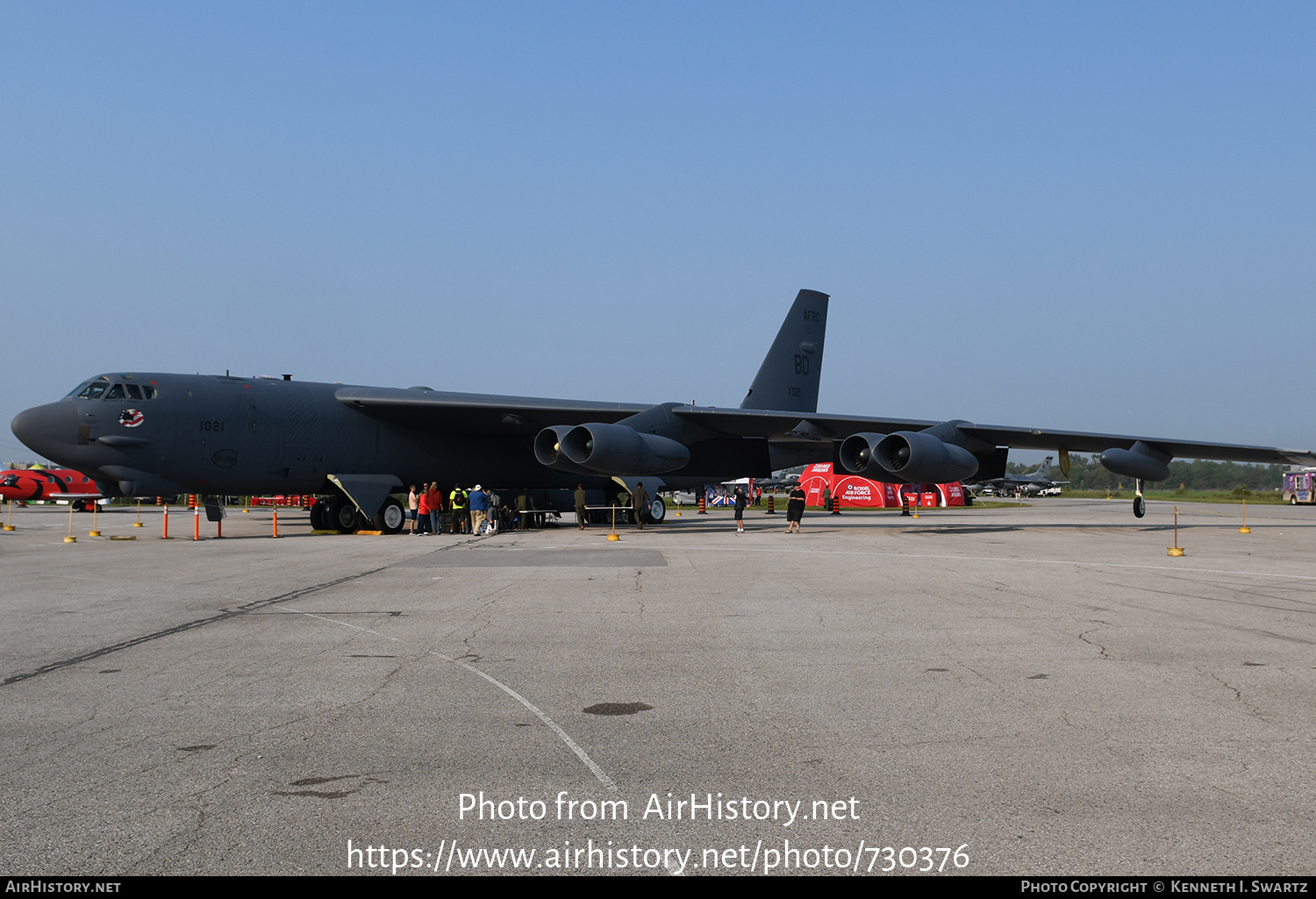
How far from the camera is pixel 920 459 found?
23.1 m

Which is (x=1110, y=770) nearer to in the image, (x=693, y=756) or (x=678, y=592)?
(x=693, y=756)

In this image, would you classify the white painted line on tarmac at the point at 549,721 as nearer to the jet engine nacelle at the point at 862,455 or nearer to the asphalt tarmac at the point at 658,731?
the asphalt tarmac at the point at 658,731

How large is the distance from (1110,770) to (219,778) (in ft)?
12.6

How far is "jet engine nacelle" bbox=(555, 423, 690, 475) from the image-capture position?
2202 centimetres

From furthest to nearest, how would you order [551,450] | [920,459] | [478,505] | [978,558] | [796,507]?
[796,507] < [478,505] < [551,450] < [920,459] < [978,558]

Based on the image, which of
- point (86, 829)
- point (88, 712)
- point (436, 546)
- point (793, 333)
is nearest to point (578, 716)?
point (86, 829)

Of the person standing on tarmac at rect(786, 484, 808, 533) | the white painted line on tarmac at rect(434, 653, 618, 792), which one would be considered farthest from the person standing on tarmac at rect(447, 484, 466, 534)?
the white painted line on tarmac at rect(434, 653, 618, 792)

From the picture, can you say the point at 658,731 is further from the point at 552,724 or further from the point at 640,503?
the point at 640,503

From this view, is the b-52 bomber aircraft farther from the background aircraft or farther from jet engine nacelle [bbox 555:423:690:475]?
the background aircraft

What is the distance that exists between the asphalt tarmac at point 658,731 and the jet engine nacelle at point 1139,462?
15605 millimetres

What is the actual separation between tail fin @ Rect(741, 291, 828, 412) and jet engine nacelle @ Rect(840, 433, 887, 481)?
18.5 ft

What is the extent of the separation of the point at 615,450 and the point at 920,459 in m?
7.32

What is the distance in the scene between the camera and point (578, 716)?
207 inches

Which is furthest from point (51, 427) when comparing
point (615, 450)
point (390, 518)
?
point (615, 450)
